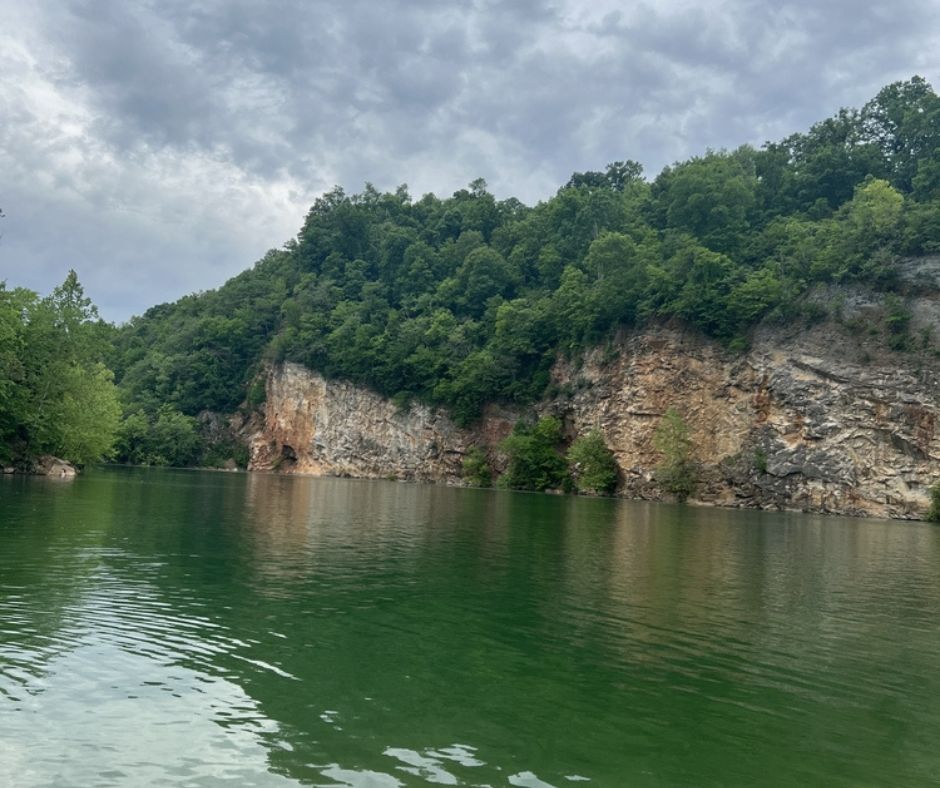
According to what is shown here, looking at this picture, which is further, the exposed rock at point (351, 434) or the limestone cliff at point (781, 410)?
the exposed rock at point (351, 434)

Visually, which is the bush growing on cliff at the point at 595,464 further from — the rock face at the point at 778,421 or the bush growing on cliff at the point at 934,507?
the bush growing on cliff at the point at 934,507

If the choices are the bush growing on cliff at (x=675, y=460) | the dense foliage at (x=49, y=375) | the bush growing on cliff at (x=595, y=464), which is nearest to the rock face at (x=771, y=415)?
the bush growing on cliff at (x=595, y=464)

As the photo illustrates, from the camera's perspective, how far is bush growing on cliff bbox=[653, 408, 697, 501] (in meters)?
74.5

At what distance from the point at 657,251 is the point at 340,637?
82.8m

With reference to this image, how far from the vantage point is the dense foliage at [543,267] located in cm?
7875

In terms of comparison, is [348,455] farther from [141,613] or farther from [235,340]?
[141,613]

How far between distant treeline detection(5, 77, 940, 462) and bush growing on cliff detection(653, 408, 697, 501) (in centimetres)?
1023

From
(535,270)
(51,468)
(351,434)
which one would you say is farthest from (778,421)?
(51,468)

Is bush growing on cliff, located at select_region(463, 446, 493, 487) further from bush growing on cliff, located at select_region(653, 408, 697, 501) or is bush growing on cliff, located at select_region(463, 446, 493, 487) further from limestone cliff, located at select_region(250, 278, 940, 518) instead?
bush growing on cliff, located at select_region(653, 408, 697, 501)

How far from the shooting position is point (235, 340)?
412 feet

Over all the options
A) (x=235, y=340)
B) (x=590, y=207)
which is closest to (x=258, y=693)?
(x=590, y=207)

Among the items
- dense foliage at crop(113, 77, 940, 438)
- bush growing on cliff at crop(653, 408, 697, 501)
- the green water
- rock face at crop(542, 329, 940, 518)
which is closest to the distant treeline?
dense foliage at crop(113, 77, 940, 438)

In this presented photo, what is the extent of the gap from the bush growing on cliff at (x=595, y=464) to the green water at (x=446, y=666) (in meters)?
52.1

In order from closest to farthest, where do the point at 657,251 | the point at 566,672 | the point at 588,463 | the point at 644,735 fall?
1. the point at 644,735
2. the point at 566,672
3. the point at 588,463
4. the point at 657,251
